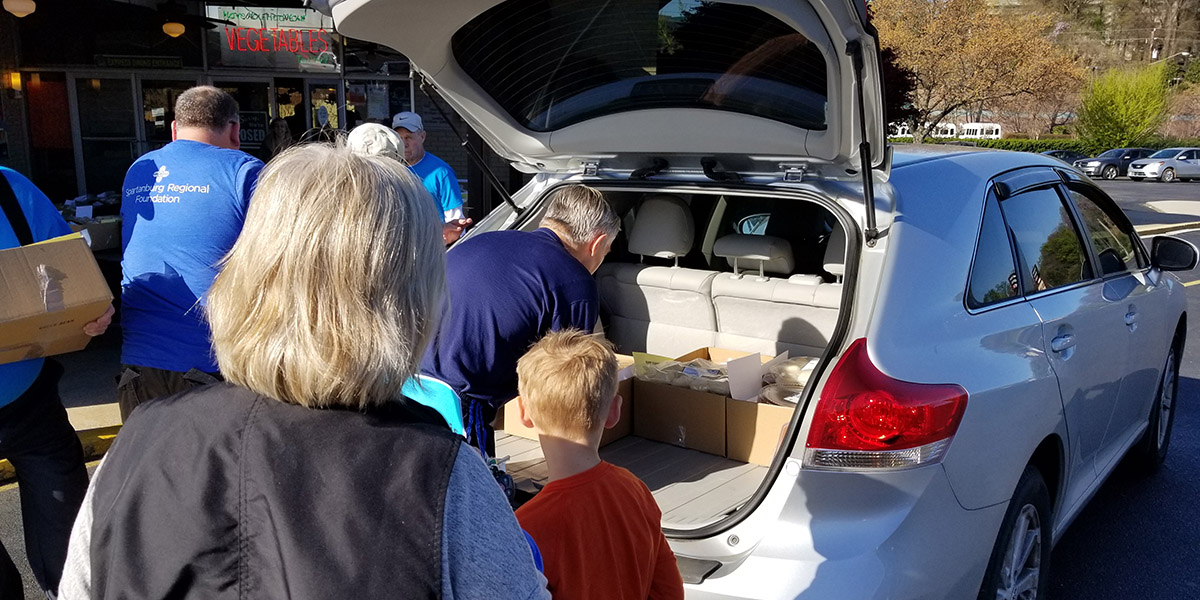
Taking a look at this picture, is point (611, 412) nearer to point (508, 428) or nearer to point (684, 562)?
point (684, 562)

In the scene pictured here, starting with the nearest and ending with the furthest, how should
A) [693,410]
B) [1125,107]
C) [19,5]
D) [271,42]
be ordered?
[693,410] < [19,5] < [271,42] < [1125,107]

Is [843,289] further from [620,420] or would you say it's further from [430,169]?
[430,169]

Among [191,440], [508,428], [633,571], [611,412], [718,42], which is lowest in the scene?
[508,428]

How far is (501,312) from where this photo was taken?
267cm

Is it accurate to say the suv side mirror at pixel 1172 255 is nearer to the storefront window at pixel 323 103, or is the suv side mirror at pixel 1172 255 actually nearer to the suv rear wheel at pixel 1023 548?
the suv rear wheel at pixel 1023 548

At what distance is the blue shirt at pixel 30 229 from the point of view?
276 cm

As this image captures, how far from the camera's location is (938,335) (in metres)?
2.46

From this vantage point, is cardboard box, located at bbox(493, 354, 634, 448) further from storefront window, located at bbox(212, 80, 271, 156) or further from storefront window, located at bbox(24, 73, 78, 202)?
storefront window, located at bbox(24, 73, 78, 202)

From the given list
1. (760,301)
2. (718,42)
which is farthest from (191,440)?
(760,301)

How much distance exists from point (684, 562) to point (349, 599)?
149cm

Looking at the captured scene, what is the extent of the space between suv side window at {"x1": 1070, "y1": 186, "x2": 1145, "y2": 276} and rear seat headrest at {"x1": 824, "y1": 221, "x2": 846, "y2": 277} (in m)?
0.90

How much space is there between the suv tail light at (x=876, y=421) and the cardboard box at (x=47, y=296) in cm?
216

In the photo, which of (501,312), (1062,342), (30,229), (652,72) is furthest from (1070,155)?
(30,229)

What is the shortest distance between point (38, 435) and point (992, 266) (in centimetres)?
304
